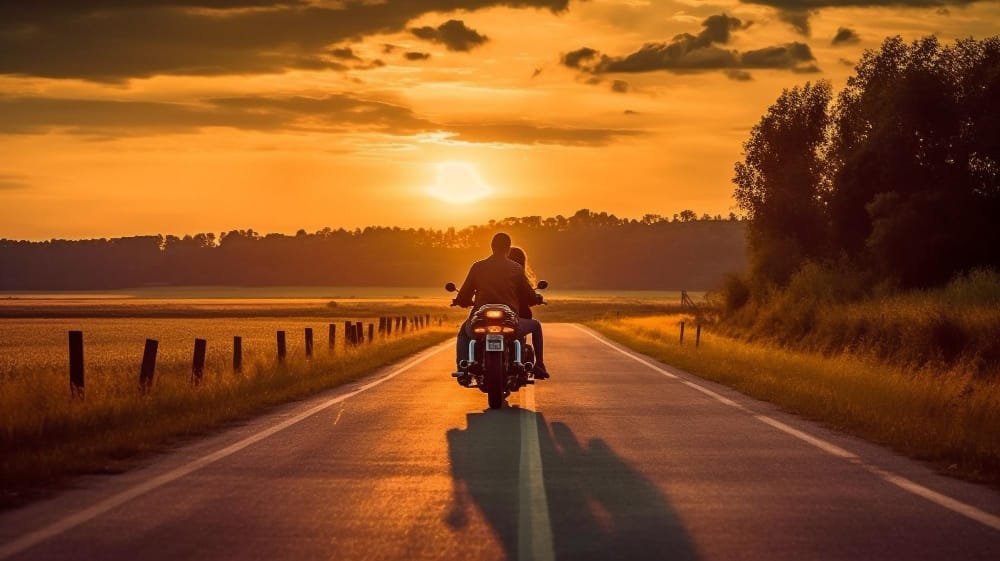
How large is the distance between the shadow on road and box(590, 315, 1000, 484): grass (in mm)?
3272

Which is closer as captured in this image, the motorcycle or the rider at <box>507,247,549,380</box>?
the motorcycle

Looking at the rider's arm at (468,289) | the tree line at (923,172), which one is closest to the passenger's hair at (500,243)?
the rider's arm at (468,289)

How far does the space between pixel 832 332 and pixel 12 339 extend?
1421 inches

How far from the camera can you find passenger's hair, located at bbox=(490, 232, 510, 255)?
17281 mm

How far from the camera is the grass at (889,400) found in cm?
1223

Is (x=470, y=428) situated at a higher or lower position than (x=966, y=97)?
lower

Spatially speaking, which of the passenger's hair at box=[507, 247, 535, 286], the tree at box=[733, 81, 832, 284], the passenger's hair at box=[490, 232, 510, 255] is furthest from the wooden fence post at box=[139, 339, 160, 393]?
the tree at box=[733, 81, 832, 284]

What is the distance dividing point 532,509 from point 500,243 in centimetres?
898

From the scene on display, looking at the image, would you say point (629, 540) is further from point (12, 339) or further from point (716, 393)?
point (12, 339)

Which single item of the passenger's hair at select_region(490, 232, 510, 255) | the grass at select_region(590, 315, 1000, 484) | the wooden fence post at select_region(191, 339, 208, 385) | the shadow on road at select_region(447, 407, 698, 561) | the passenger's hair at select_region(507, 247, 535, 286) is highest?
the passenger's hair at select_region(490, 232, 510, 255)

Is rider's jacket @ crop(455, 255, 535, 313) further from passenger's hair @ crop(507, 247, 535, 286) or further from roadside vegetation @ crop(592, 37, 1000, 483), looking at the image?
roadside vegetation @ crop(592, 37, 1000, 483)

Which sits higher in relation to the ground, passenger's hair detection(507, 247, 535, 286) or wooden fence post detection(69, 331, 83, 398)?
passenger's hair detection(507, 247, 535, 286)

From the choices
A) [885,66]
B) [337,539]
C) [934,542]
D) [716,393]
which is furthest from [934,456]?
[885,66]

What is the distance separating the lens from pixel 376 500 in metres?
8.98
